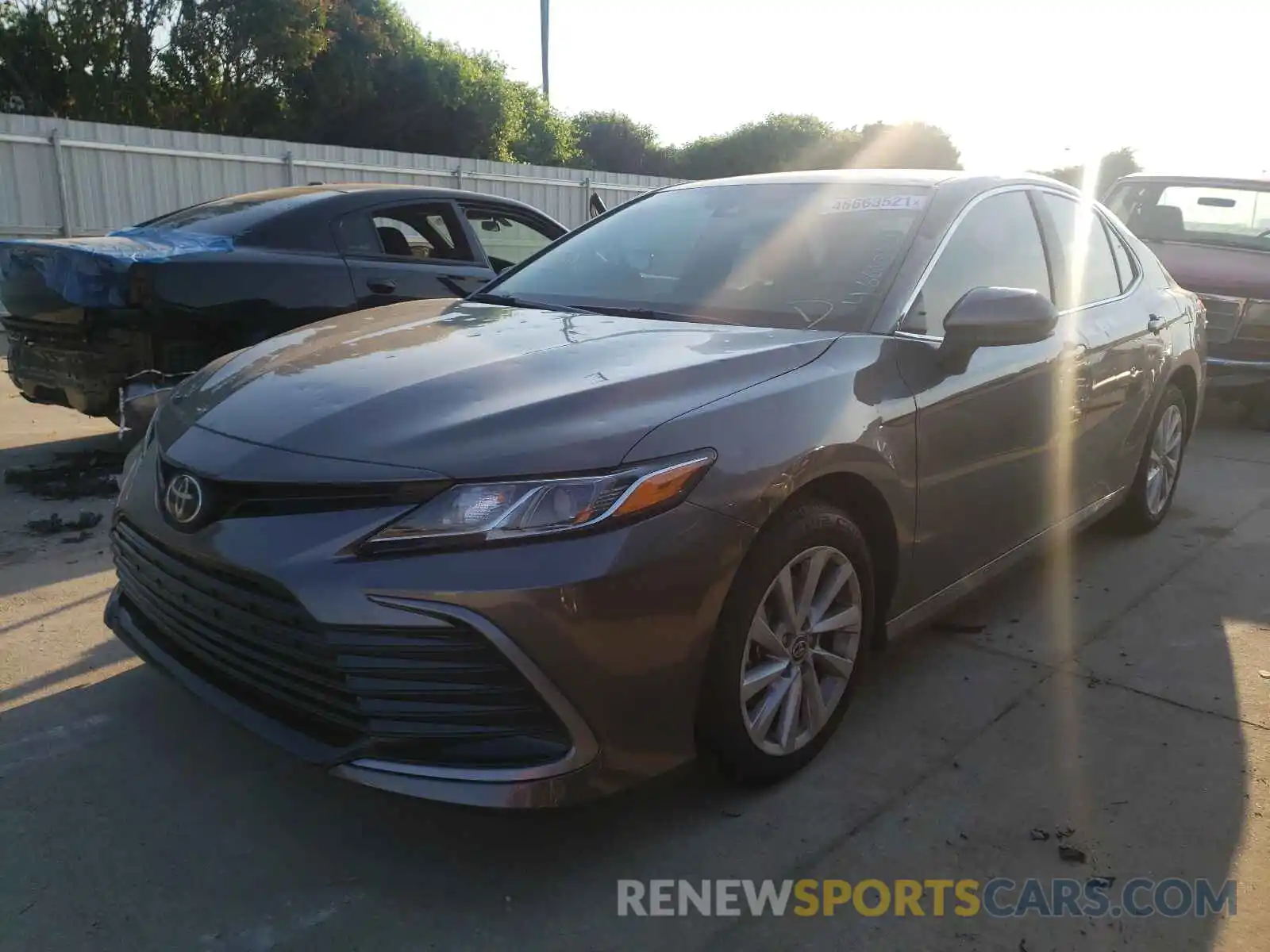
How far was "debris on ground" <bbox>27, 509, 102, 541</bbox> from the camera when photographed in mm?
4355

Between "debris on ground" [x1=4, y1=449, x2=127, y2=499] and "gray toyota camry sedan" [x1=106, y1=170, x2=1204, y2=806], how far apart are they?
2.39 m

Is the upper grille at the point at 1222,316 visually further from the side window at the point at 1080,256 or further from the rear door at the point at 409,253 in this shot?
the rear door at the point at 409,253

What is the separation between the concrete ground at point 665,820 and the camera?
2117 mm

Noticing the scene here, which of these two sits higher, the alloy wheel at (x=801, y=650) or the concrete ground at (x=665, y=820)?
the alloy wheel at (x=801, y=650)

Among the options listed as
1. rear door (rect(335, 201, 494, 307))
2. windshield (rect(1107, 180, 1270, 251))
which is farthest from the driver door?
windshield (rect(1107, 180, 1270, 251))

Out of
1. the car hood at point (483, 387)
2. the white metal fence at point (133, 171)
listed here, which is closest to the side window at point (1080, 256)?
the car hood at point (483, 387)

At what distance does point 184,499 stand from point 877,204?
7.38 ft

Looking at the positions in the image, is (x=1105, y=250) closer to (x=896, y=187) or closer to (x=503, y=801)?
(x=896, y=187)

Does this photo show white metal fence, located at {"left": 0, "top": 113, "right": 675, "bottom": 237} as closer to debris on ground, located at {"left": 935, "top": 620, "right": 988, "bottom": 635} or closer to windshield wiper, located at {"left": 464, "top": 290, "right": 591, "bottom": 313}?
windshield wiper, located at {"left": 464, "top": 290, "right": 591, "bottom": 313}

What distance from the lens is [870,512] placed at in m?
2.74

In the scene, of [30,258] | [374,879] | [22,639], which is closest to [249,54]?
[30,258]

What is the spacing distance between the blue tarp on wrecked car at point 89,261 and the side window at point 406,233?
0.67 metres

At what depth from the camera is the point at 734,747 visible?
2.39 m

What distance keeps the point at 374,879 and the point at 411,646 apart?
2.05 ft
